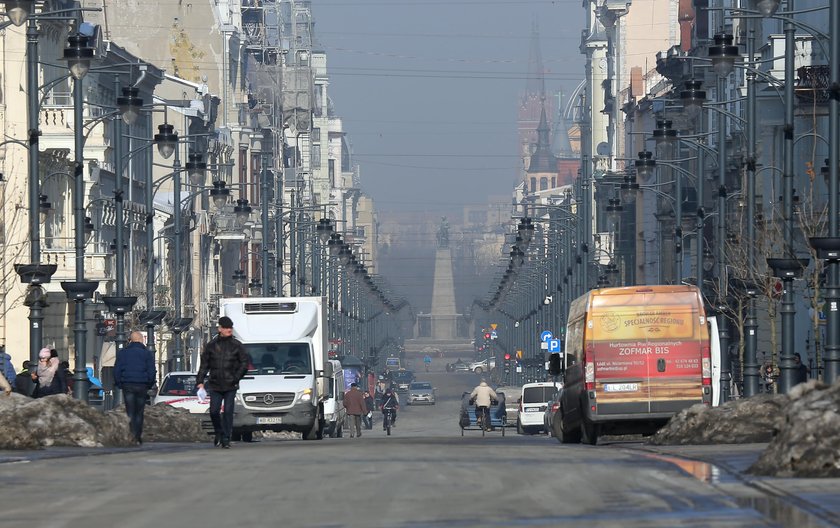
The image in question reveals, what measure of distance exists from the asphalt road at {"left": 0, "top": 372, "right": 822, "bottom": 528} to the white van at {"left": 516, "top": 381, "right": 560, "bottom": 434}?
137 ft

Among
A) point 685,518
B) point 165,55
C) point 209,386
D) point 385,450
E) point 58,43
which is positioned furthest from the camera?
point 165,55

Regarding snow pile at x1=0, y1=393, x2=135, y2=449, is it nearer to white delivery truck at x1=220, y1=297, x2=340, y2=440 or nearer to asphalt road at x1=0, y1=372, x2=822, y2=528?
asphalt road at x1=0, y1=372, x2=822, y2=528

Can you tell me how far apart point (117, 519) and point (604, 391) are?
1672cm

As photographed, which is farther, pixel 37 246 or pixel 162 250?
pixel 162 250

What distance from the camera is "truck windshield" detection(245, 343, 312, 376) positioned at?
3903cm

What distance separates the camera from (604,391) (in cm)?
3098

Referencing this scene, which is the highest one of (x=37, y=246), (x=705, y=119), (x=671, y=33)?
(x=671, y=33)

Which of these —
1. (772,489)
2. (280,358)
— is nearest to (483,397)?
(280,358)

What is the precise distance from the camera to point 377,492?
56.7 feet

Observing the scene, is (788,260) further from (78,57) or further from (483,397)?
(483,397)

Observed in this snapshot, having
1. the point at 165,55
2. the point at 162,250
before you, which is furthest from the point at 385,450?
the point at 165,55

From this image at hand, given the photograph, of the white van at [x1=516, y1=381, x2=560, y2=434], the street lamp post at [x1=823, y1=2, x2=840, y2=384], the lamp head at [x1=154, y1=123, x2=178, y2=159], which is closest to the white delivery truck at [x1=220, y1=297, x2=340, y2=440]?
the lamp head at [x1=154, y1=123, x2=178, y2=159]

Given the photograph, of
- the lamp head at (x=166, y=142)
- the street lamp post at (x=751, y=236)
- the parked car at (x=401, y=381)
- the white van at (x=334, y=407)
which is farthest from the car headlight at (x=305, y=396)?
the parked car at (x=401, y=381)

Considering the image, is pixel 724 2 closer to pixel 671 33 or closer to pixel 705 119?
pixel 705 119
